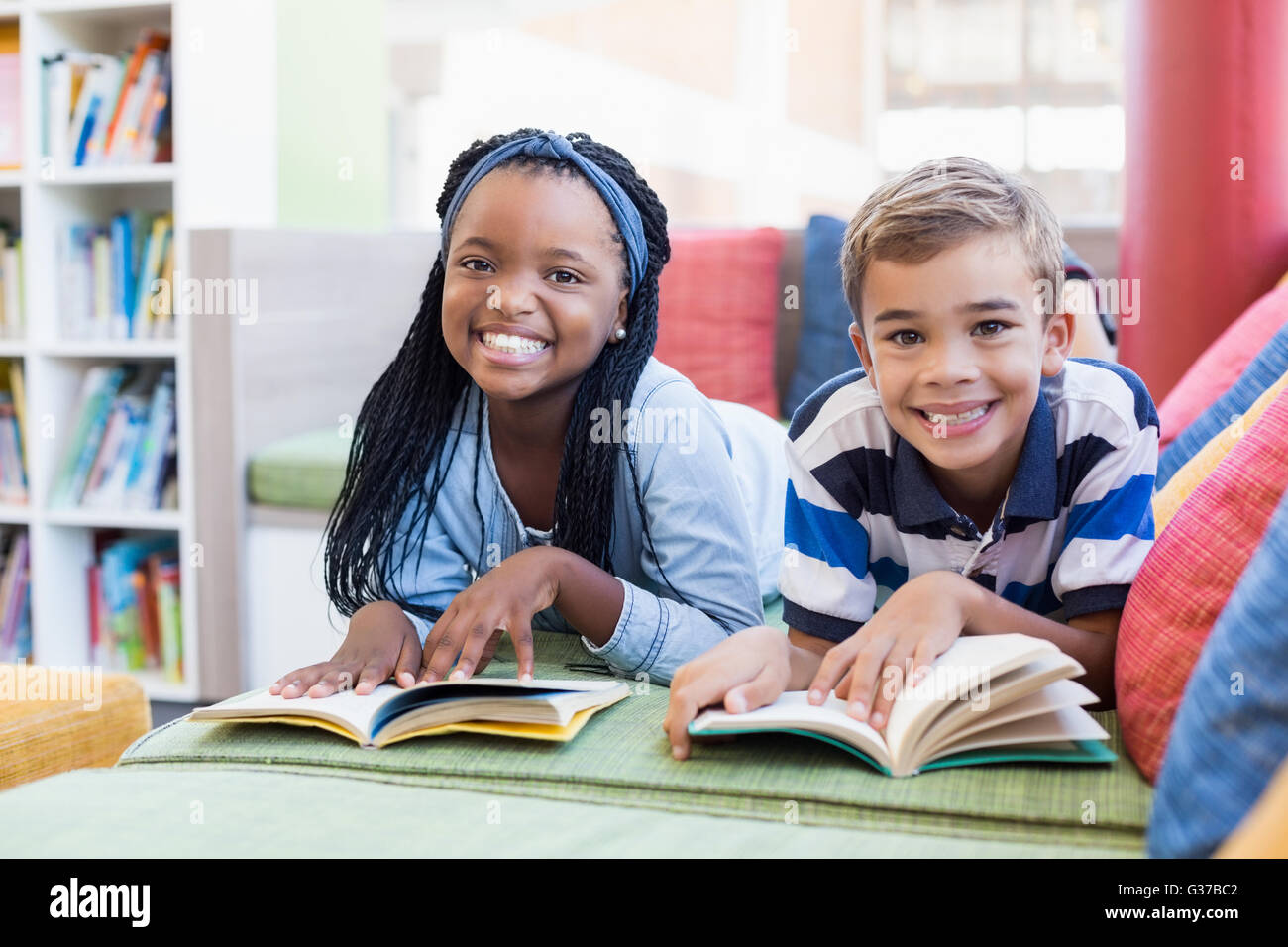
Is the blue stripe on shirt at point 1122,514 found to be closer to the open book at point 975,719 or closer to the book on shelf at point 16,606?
the open book at point 975,719

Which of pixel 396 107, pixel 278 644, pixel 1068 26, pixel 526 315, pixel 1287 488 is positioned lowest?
pixel 278 644

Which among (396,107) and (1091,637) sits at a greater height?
(396,107)

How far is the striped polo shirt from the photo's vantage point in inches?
39.5

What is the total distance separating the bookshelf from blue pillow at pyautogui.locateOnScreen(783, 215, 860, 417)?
4.07 ft

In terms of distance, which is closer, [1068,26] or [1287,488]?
[1287,488]

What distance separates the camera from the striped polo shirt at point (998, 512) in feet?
3.29

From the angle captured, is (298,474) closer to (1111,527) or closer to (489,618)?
(489,618)

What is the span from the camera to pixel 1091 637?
99 cm

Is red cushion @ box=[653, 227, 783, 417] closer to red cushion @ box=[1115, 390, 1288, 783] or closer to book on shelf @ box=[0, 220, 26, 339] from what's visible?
book on shelf @ box=[0, 220, 26, 339]

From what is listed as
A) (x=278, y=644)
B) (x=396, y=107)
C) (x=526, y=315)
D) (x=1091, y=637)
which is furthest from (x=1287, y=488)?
(x=396, y=107)
